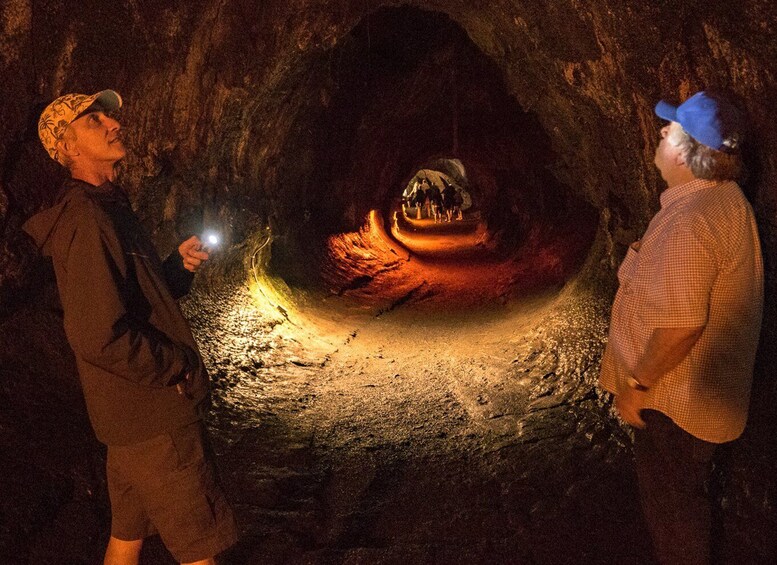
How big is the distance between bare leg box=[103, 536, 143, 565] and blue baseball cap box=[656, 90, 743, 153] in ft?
8.04

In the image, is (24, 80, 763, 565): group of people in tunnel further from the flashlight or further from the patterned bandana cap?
the flashlight

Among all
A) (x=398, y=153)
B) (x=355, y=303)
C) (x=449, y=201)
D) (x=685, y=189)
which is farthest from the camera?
(x=449, y=201)

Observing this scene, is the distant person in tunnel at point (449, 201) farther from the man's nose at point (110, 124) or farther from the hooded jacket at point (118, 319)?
the hooded jacket at point (118, 319)

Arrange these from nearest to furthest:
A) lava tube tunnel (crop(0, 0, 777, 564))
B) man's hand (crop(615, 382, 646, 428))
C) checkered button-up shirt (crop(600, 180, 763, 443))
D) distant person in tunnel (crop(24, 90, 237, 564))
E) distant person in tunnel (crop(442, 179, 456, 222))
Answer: checkered button-up shirt (crop(600, 180, 763, 443))
distant person in tunnel (crop(24, 90, 237, 564))
man's hand (crop(615, 382, 646, 428))
lava tube tunnel (crop(0, 0, 777, 564))
distant person in tunnel (crop(442, 179, 456, 222))

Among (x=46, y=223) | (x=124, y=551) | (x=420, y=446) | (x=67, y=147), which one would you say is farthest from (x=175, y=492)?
(x=420, y=446)

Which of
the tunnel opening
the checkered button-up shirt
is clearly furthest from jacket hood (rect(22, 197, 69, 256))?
the tunnel opening

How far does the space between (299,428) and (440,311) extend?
444 cm

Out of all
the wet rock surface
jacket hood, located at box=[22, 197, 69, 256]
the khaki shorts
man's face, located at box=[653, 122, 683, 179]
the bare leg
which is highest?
jacket hood, located at box=[22, 197, 69, 256]

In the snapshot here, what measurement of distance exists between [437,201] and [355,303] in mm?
14590

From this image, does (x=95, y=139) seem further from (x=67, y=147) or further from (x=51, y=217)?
(x=51, y=217)

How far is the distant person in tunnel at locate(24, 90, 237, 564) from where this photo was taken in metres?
1.83

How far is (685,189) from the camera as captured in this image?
6.10ft

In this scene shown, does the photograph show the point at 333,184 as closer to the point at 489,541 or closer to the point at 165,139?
the point at 165,139

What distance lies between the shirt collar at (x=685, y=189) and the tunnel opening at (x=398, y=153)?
6.14 meters
